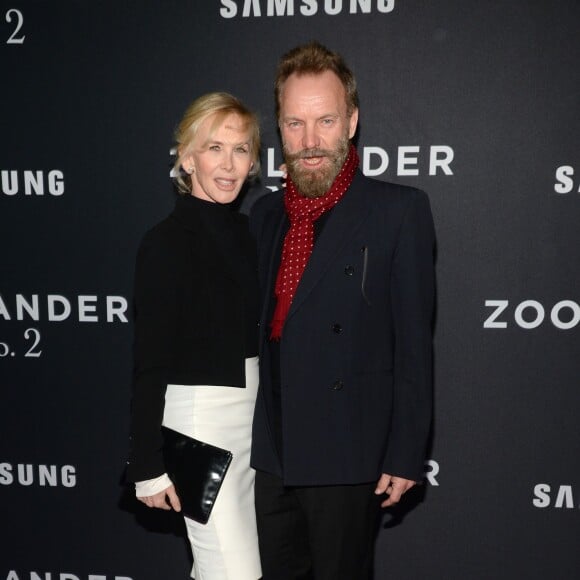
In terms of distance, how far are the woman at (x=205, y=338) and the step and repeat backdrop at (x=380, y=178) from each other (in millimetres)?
611

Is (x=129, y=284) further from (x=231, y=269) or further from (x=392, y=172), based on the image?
(x=392, y=172)

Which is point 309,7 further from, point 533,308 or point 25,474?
point 25,474

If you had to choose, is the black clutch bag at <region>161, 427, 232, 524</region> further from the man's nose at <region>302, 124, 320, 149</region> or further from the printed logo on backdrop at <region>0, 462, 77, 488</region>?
the printed logo on backdrop at <region>0, 462, 77, 488</region>

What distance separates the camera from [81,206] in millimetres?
2330

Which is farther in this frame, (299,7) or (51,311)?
(51,311)

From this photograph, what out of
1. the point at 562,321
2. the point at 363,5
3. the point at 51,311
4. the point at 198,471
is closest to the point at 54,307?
the point at 51,311

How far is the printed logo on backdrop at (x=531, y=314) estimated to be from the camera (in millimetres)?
2201

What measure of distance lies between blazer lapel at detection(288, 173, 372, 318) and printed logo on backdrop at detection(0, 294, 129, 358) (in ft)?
3.53

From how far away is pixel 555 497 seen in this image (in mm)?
2330

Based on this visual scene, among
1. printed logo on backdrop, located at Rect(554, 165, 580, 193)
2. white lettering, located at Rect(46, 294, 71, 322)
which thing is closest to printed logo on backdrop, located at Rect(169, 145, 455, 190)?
printed logo on backdrop, located at Rect(554, 165, 580, 193)

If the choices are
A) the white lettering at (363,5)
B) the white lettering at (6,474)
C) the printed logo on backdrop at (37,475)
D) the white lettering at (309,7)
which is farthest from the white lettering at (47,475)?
the white lettering at (363,5)

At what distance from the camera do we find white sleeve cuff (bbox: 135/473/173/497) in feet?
5.09

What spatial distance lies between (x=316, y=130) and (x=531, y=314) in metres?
1.14

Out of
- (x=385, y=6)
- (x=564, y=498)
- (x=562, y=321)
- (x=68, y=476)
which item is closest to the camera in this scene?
(x=385, y=6)
